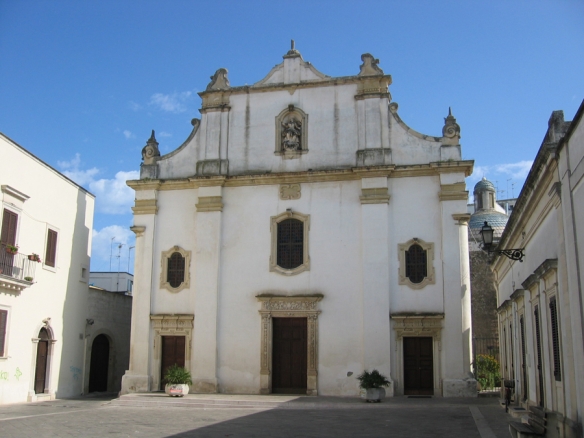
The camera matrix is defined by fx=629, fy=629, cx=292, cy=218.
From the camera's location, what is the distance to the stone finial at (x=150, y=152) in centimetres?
2536

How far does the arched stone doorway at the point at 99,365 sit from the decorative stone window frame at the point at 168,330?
4129mm

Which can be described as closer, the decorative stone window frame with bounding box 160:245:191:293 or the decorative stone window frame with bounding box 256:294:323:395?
the decorative stone window frame with bounding box 256:294:323:395

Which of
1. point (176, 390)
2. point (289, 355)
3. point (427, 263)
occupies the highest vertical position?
point (427, 263)

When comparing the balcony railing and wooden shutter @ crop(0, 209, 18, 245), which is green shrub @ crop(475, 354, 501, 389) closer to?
the balcony railing

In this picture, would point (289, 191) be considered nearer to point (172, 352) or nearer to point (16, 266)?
point (172, 352)

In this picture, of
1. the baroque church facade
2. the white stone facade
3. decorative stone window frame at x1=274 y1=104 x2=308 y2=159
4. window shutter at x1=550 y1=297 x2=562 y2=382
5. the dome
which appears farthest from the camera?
the dome

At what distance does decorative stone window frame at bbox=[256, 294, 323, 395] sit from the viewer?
869 inches

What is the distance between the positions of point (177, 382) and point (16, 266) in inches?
257

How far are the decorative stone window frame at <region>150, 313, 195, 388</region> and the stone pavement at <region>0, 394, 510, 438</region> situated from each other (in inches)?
75.5

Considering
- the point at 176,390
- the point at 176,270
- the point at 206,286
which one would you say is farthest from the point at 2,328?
the point at 206,286

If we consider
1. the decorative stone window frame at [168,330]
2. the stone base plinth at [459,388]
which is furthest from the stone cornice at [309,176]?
the stone base plinth at [459,388]

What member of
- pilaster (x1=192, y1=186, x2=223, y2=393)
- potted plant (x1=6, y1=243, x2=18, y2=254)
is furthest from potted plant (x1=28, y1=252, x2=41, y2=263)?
pilaster (x1=192, y1=186, x2=223, y2=393)

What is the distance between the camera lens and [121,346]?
2792 cm

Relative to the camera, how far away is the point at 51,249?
23109mm
